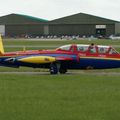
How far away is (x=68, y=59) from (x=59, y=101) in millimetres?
13382

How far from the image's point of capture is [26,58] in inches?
1091

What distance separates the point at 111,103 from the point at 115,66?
1432 centimetres

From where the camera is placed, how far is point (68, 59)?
91.2ft

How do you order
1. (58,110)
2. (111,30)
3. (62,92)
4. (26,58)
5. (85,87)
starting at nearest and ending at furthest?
(58,110) → (62,92) → (85,87) → (26,58) → (111,30)

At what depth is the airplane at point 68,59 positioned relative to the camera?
27.7 metres

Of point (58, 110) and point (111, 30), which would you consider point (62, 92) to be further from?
point (111, 30)

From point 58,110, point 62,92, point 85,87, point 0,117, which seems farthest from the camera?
point 85,87

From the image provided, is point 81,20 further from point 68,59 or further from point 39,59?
point 39,59

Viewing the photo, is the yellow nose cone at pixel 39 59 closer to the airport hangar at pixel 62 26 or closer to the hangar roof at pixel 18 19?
the airport hangar at pixel 62 26

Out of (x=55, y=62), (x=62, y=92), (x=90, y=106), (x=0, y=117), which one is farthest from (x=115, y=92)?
(x=55, y=62)

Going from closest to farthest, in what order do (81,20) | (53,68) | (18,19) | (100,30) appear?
(53,68), (81,20), (100,30), (18,19)

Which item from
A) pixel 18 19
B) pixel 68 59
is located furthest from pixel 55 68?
pixel 18 19

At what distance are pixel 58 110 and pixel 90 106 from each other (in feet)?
3.53

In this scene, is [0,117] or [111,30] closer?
[0,117]
